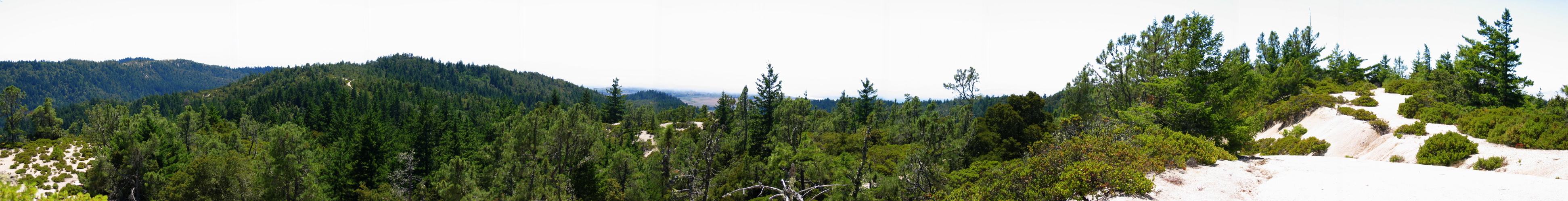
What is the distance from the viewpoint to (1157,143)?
1536 cm

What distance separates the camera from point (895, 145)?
37469mm

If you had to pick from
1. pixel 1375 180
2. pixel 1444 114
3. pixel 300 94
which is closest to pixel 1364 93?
pixel 1444 114

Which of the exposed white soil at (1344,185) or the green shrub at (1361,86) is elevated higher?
the green shrub at (1361,86)

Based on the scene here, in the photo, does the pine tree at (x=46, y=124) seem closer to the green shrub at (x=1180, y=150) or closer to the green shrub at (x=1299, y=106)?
the green shrub at (x=1180, y=150)

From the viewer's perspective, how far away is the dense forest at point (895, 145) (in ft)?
60.0

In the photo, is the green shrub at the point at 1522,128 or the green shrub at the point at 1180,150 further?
the green shrub at the point at 1522,128

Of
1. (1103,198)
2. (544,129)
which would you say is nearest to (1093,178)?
(1103,198)

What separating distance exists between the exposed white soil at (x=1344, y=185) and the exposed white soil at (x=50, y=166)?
2307 inches

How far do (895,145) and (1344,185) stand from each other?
25.8 m

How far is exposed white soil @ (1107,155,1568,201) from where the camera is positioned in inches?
425

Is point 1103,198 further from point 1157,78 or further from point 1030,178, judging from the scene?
point 1157,78

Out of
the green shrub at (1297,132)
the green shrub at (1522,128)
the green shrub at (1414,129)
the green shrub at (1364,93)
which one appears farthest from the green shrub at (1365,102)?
the green shrub at (1414,129)

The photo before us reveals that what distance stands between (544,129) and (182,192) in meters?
22.9

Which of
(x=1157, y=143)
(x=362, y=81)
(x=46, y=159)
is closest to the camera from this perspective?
(x=1157, y=143)
